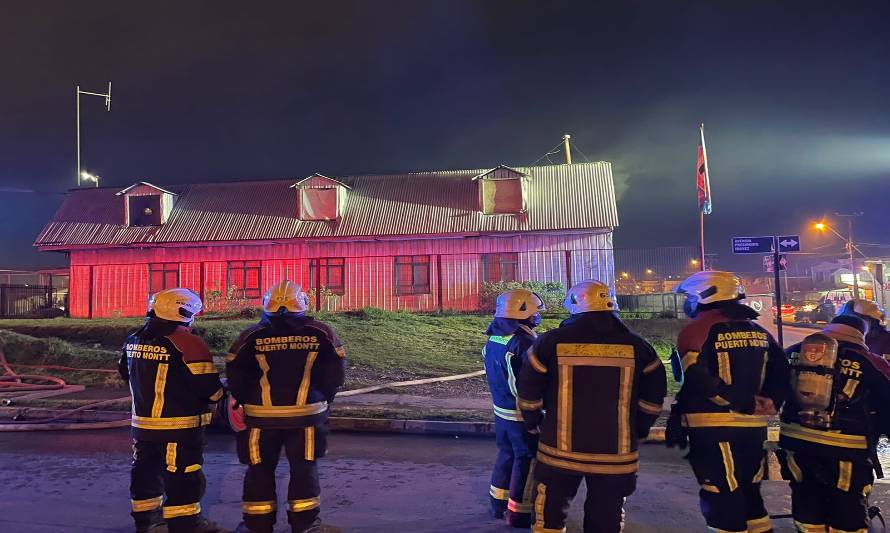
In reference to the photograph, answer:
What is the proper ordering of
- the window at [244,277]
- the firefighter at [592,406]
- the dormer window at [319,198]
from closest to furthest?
the firefighter at [592,406] → the window at [244,277] → the dormer window at [319,198]

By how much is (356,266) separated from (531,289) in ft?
21.9

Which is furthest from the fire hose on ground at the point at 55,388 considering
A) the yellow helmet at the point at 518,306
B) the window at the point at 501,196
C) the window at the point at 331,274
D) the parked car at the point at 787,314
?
the parked car at the point at 787,314

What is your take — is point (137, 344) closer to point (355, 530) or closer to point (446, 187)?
point (355, 530)

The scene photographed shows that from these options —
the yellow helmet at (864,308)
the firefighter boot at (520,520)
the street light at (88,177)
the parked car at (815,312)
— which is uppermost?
the street light at (88,177)

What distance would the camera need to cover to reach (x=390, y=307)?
2038 centimetres

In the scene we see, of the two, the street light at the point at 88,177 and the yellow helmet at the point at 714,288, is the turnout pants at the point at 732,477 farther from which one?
the street light at the point at 88,177

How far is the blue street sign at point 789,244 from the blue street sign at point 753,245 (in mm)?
174

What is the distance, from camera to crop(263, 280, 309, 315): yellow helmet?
12.7 feet

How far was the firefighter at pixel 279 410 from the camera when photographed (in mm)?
3715

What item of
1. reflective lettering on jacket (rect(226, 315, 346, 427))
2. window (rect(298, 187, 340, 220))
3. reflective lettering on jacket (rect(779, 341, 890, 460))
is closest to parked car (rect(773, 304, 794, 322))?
window (rect(298, 187, 340, 220))

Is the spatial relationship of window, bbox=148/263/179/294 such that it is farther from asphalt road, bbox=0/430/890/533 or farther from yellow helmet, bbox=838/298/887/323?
yellow helmet, bbox=838/298/887/323

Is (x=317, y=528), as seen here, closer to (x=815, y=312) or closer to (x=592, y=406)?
(x=592, y=406)

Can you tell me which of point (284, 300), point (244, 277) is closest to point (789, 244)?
point (284, 300)

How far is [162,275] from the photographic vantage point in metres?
21.6
